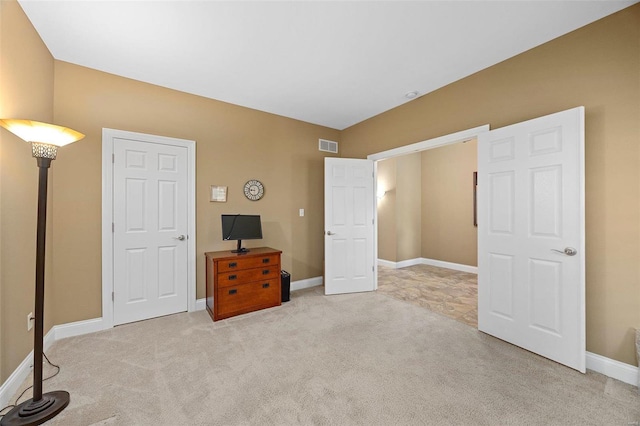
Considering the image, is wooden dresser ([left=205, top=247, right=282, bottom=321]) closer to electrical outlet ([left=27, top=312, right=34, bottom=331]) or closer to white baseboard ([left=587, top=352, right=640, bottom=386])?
electrical outlet ([left=27, top=312, right=34, bottom=331])

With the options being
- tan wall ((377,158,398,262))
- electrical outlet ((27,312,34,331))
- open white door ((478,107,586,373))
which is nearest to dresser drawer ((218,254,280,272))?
electrical outlet ((27,312,34,331))

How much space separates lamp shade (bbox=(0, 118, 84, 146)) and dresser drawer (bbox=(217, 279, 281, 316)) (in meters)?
2.01

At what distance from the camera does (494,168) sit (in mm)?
2631

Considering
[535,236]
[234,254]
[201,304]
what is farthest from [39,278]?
[535,236]

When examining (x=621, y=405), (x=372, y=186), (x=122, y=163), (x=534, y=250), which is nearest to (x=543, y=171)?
(x=534, y=250)

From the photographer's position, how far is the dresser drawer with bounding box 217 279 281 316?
10.2 feet

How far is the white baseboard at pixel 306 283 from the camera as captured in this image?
4250 mm

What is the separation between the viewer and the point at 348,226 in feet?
13.6

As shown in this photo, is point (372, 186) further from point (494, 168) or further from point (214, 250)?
point (214, 250)

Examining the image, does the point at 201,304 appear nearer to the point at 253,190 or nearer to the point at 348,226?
the point at 253,190

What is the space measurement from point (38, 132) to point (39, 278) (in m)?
0.95

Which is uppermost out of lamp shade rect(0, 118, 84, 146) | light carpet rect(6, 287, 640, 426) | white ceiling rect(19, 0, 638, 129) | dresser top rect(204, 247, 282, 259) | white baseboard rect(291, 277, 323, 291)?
white ceiling rect(19, 0, 638, 129)

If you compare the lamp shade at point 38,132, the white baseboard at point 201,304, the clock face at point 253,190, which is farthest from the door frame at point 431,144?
the lamp shade at point 38,132

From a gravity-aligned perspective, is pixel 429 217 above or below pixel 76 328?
above
